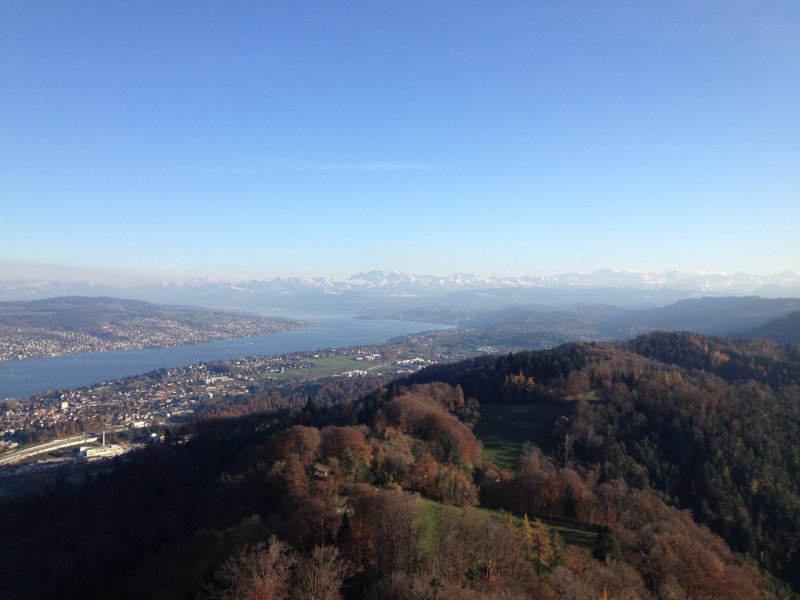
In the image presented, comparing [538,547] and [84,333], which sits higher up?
[538,547]

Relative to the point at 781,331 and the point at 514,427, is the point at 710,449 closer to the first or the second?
the point at 514,427

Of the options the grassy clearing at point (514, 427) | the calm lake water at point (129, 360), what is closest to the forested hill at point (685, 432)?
the grassy clearing at point (514, 427)

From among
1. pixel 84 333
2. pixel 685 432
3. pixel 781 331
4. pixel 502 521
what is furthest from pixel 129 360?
pixel 781 331

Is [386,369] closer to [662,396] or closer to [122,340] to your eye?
[662,396]

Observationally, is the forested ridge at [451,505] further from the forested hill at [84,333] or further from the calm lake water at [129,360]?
the forested hill at [84,333]

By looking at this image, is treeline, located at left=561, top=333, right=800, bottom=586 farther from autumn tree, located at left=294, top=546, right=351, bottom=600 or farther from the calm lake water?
the calm lake water

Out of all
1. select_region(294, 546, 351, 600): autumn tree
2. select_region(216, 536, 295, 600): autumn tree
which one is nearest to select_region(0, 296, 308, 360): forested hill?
select_region(216, 536, 295, 600): autumn tree
